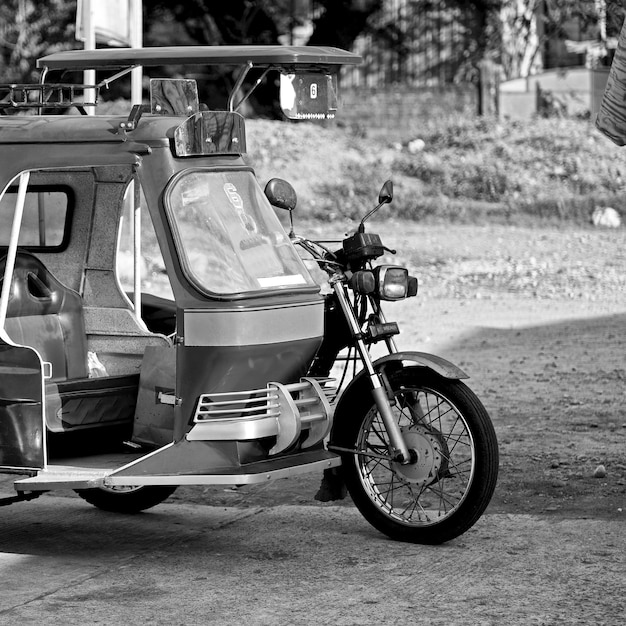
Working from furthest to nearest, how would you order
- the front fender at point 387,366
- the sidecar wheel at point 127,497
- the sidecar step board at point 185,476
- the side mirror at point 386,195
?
the sidecar wheel at point 127,497 → the side mirror at point 386,195 → the front fender at point 387,366 → the sidecar step board at point 185,476

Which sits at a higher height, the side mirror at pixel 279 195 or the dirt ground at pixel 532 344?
the side mirror at pixel 279 195

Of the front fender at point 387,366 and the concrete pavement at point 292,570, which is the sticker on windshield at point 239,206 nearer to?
the front fender at point 387,366

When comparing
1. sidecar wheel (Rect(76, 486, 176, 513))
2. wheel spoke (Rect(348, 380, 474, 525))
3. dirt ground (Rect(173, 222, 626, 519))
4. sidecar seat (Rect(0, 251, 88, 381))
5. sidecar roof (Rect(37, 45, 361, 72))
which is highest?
sidecar roof (Rect(37, 45, 361, 72))

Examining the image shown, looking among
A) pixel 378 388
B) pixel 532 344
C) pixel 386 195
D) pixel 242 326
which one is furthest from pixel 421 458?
pixel 532 344

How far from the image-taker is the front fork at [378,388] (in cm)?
549

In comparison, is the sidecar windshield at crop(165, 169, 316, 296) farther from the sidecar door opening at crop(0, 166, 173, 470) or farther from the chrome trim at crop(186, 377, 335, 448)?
the sidecar door opening at crop(0, 166, 173, 470)

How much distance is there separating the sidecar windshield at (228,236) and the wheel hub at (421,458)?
754 millimetres

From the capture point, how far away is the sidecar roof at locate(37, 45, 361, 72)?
5.27 m

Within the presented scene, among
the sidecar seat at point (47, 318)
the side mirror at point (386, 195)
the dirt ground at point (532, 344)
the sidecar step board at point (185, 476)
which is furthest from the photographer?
the dirt ground at point (532, 344)

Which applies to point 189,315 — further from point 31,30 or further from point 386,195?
point 31,30

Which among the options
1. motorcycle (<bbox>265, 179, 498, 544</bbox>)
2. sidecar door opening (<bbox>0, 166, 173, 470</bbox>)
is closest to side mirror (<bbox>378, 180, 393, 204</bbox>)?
motorcycle (<bbox>265, 179, 498, 544</bbox>)

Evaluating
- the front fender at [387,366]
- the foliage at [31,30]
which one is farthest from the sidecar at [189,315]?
the foliage at [31,30]

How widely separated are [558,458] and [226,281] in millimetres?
2764

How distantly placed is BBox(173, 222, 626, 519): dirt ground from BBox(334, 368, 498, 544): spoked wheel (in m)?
0.79
